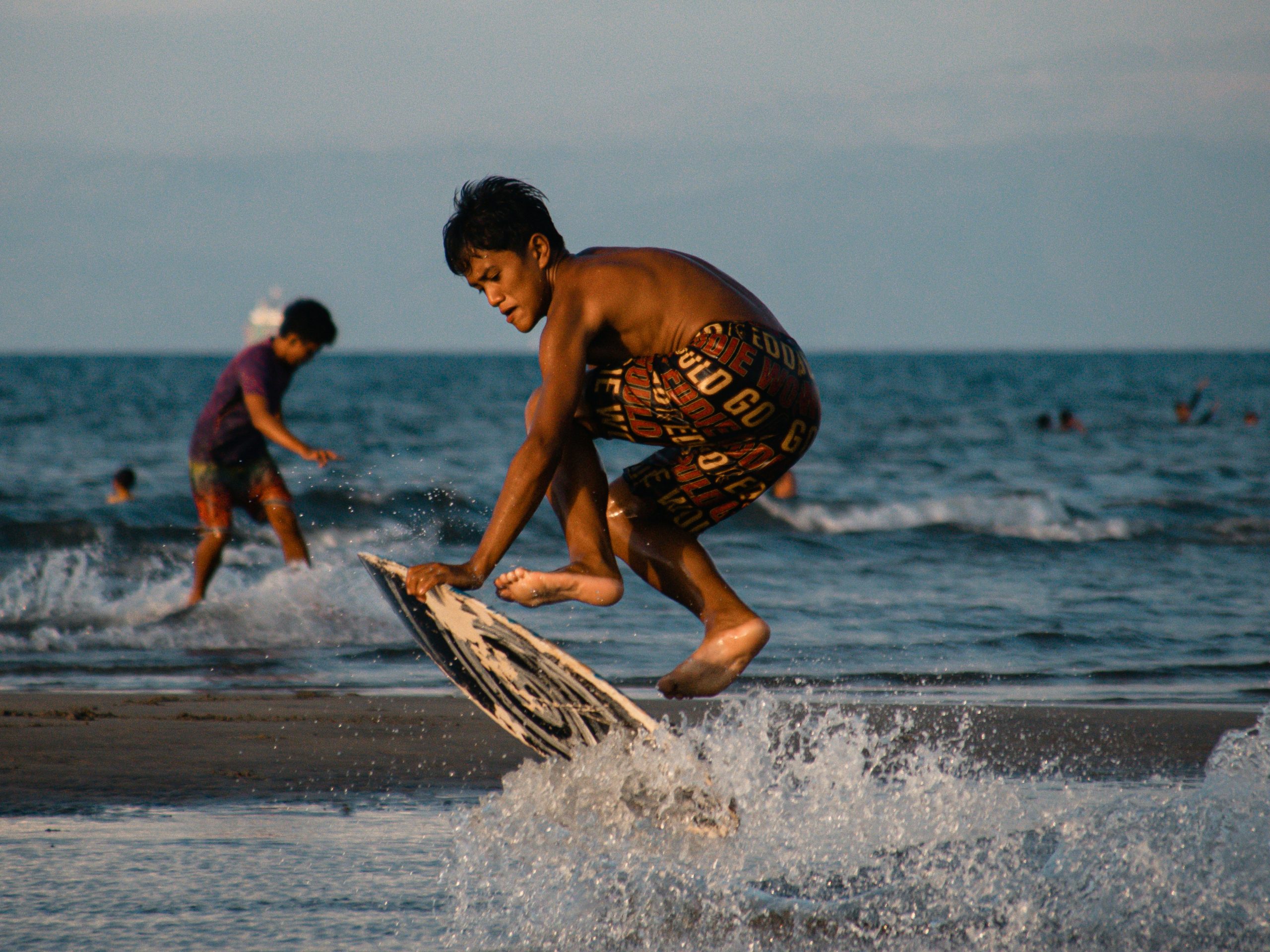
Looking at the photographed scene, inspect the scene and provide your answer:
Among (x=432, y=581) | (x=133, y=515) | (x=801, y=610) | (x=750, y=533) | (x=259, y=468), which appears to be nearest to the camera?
(x=432, y=581)

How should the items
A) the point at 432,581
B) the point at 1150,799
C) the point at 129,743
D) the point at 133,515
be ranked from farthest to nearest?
the point at 133,515, the point at 129,743, the point at 1150,799, the point at 432,581

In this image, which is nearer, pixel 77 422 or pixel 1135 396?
pixel 77 422

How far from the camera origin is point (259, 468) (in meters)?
7.65

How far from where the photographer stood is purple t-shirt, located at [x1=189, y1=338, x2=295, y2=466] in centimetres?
744

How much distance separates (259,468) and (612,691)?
478cm

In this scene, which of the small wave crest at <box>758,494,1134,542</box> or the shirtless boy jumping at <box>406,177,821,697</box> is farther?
the small wave crest at <box>758,494,1134,542</box>

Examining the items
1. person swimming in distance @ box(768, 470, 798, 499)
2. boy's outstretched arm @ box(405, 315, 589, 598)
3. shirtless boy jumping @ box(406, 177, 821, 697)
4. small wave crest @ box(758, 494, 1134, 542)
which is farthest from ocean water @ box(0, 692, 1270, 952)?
person swimming in distance @ box(768, 470, 798, 499)

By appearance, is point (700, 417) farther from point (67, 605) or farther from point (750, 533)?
point (750, 533)

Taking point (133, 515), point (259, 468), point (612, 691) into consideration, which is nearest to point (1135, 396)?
point (133, 515)

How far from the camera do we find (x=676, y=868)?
3188mm

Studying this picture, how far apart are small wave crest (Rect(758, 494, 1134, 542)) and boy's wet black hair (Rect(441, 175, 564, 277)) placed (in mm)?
9630

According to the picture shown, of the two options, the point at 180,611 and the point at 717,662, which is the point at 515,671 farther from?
the point at 180,611

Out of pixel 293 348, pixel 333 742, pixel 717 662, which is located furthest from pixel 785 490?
pixel 717 662

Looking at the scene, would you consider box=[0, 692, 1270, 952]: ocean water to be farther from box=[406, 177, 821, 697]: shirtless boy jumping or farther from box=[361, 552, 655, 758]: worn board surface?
box=[406, 177, 821, 697]: shirtless boy jumping
